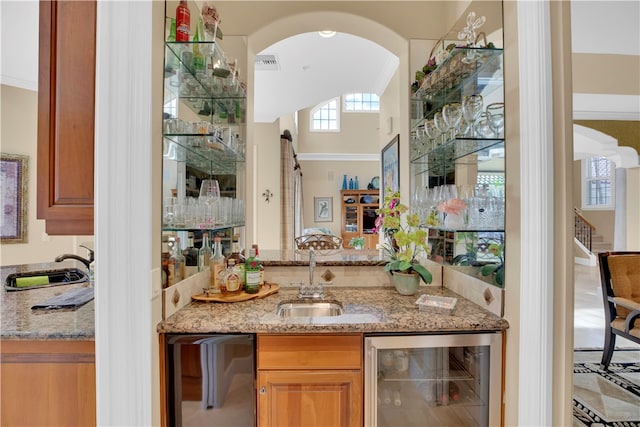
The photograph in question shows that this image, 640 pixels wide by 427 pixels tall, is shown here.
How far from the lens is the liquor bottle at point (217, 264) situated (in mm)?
1807

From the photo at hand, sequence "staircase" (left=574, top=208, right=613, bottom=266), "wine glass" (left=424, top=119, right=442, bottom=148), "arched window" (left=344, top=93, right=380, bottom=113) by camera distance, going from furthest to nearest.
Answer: "arched window" (left=344, top=93, right=380, bottom=113)
"staircase" (left=574, top=208, right=613, bottom=266)
"wine glass" (left=424, top=119, right=442, bottom=148)

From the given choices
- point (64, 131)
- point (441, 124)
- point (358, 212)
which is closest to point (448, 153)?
point (441, 124)

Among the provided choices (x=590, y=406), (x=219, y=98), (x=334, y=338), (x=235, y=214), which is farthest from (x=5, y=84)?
(x=590, y=406)

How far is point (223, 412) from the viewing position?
1404 millimetres

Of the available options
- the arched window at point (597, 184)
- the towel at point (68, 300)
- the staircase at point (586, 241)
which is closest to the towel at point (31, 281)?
the towel at point (68, 300)

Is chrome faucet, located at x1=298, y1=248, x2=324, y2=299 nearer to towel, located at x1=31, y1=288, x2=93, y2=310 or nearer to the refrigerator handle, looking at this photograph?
the refrigerator handle

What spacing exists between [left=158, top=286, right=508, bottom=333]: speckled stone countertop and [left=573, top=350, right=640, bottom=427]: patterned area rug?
1.48 meters

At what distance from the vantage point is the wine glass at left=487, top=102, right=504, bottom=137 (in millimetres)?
1476

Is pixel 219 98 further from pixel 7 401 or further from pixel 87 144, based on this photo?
pixel 7 401

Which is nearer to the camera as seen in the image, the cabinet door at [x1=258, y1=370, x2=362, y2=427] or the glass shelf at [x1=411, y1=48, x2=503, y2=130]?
the cabinet door at [x1=258, y1=370, x2=362, y2=427]

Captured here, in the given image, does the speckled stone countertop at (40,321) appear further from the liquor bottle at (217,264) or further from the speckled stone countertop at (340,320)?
the liquor bottle at (217,264)

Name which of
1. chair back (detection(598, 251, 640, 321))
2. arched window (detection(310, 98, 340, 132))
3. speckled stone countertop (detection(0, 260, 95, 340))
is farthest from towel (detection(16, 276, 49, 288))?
arched window (detection(310, 98, 340, 132))

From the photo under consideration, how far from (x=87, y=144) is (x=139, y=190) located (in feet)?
0.97

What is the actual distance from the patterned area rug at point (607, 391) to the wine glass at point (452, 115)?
A: 2.10 meters
